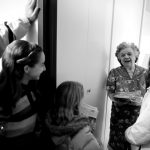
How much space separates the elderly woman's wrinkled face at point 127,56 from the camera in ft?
6.14

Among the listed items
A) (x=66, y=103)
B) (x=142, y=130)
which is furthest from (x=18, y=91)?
(x=142, y=130)

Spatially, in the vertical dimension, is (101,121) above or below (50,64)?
below

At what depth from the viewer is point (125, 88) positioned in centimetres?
190

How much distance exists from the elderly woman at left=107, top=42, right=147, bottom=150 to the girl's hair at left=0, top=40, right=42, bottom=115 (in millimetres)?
1083

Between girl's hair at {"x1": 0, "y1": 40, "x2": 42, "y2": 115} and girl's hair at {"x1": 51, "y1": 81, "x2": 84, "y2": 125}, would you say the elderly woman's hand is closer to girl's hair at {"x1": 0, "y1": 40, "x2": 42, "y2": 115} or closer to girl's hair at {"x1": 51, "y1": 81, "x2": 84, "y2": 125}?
girl's hair at {"x1": 0, "y1": 40, "x2": 42, "y2": 115}

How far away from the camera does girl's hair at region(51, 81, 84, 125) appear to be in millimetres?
1160

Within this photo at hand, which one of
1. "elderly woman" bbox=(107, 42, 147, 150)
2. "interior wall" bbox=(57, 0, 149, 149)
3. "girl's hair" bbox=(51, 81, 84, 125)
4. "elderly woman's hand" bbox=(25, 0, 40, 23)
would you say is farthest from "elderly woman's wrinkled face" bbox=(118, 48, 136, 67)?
"elderly woman's hand" bbox=(25, 0, 40, 23)

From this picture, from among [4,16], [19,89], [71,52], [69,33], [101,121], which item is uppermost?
[4,16]

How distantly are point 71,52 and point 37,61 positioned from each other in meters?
0.46

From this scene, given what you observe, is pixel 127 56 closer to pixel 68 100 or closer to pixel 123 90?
pixel 123 90

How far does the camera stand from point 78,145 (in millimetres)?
1127

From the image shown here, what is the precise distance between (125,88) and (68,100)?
893 millimetres

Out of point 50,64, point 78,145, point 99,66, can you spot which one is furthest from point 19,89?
point 99,66

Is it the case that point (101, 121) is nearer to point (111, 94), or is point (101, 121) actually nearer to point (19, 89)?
point (111, 94)
